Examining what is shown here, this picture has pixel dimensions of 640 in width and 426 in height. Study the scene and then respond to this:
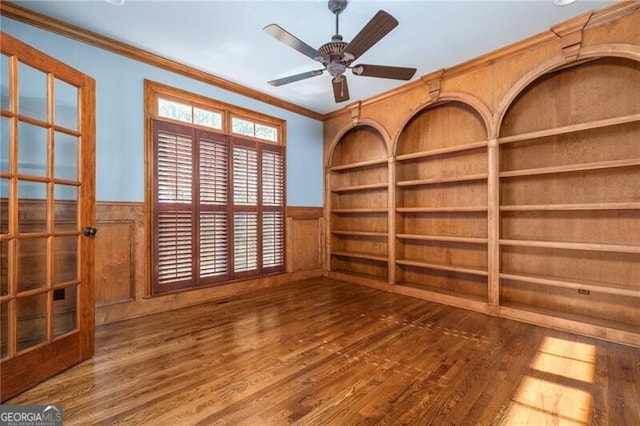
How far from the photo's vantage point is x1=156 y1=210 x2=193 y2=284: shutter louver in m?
3.39

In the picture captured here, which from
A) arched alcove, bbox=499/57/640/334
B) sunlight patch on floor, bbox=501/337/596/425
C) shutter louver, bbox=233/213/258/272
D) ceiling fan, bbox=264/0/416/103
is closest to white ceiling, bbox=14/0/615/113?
ceiling fan, bbox=264/0/416/103

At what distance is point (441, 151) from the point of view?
3.74 meters

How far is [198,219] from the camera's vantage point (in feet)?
12.1

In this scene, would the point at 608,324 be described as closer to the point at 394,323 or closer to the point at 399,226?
the point at 394,323

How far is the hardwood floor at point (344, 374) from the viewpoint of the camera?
5.41 ft

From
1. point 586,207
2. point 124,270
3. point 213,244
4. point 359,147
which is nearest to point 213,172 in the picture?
point 213,244

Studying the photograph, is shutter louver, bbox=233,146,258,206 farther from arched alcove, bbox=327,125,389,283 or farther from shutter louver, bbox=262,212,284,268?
arched alcove, bbox=327,125,389,283

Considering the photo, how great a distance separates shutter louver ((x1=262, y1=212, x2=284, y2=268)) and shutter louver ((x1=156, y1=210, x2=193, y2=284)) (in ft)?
3.71

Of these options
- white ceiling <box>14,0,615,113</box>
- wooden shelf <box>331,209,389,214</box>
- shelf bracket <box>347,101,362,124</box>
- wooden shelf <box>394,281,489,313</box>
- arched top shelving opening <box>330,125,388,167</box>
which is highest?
white ceiling <box>14,0,615,113</box>

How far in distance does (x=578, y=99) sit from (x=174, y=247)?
4.80 m

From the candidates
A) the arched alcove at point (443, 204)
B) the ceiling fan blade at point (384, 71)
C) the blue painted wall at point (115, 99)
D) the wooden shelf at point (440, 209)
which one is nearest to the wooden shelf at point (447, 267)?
the arched alcove at point (443, 204)

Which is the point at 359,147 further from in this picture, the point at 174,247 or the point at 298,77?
the point at 174,247

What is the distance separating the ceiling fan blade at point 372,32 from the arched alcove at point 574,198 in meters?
2.02

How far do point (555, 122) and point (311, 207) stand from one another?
3.51m
